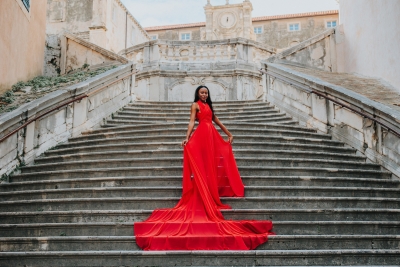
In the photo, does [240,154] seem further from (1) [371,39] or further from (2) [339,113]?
(1) [371,39]

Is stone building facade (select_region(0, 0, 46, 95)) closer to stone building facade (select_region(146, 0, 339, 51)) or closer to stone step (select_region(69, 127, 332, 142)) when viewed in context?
stone step (select_region(69, 127, 332, 142))

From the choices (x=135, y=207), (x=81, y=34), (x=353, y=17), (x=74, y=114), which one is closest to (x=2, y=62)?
(x=74, y=114)

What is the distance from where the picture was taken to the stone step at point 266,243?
5258mm

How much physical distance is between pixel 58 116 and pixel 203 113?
4002mm

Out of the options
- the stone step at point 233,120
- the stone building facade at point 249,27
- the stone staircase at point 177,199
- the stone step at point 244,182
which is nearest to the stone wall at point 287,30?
the stone building facade at point 249,27

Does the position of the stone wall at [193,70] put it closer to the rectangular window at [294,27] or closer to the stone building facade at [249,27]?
the stone building facade at [249,27]

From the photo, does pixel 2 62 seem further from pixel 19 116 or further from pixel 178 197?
pixel 178 197

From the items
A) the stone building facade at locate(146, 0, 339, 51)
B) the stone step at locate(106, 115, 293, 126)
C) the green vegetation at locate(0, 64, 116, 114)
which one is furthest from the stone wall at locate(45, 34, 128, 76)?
the stone building facade at locate(146, 0, 339, 51)

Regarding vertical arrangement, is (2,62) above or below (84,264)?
above

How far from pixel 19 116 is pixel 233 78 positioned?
9437 mm

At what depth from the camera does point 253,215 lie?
5.86 meters

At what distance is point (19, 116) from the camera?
311 inches

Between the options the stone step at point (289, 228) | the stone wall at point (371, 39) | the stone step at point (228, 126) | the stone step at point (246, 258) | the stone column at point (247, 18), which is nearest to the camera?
the stone step at point (246, 258)

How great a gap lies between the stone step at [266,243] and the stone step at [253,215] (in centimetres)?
53
